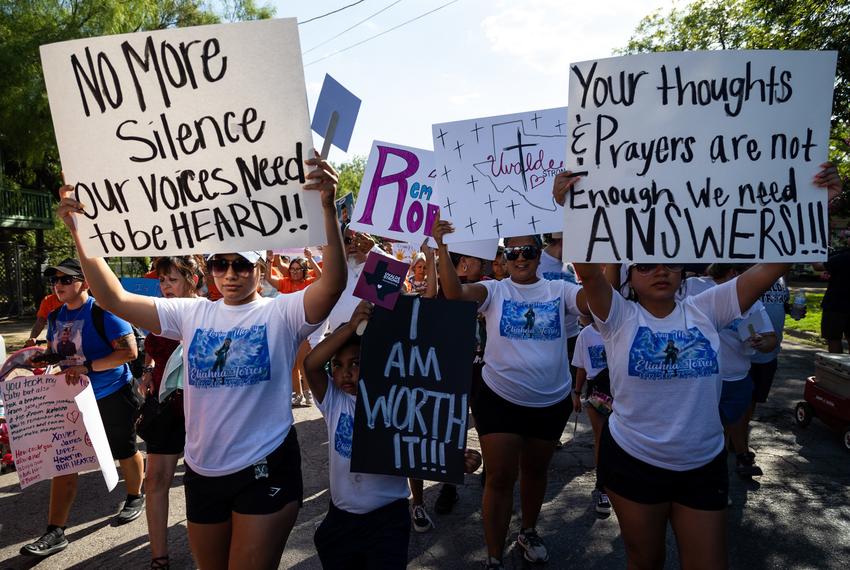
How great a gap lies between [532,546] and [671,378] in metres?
1.63

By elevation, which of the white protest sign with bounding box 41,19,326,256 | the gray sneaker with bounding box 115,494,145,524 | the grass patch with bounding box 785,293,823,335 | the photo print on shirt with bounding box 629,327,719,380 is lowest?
the grass patch with bounding box 785,293,823,335

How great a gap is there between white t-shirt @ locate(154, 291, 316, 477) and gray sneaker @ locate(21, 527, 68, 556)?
79.7 inches

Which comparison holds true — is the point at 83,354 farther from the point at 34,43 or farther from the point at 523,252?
the point at 34,43

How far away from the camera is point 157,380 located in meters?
3.93

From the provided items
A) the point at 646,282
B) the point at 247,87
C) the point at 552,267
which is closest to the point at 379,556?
the point at 646,282

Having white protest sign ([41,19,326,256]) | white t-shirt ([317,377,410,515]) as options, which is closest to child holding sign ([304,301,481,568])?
white t-shirt ([317,377,410,515])

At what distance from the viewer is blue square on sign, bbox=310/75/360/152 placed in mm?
3377

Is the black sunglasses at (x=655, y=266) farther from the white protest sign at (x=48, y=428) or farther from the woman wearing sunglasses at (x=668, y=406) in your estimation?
the white protest sign at (x=48, y=428)

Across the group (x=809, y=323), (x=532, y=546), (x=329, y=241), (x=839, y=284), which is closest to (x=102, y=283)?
(x=329, y=241)

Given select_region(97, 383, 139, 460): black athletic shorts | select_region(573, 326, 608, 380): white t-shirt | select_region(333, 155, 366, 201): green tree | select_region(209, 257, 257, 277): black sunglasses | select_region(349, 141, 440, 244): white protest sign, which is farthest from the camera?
select_region(333, 155, 366, 201): green tree

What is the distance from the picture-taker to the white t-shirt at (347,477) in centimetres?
260

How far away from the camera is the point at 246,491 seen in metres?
2.46

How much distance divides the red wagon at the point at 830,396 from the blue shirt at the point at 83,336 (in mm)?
6235

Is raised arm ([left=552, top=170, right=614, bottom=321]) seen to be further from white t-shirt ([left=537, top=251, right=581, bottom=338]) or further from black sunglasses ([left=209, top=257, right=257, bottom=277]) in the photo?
white t-shirt ([left=537, top=251, right=581, bottom=338])
